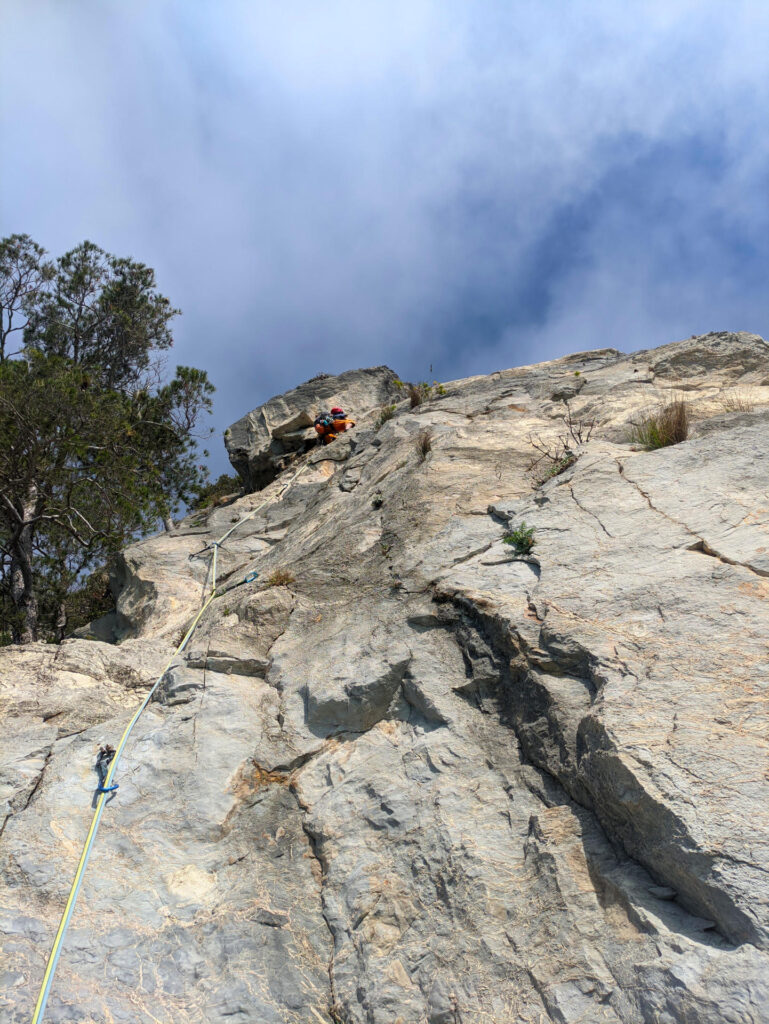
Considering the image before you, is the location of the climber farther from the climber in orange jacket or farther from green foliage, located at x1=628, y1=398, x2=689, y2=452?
the climber in orange jacket

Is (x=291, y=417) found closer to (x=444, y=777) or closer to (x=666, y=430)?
(x=666, y=430)

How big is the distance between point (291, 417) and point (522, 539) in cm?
977

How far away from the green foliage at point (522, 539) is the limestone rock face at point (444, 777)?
0.39 ft

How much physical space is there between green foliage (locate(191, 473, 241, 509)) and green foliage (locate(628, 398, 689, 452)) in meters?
9.44

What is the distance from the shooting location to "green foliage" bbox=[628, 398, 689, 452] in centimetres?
684

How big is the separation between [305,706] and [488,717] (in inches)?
57.5

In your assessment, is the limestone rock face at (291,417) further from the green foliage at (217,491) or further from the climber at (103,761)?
the climber at (103,761)

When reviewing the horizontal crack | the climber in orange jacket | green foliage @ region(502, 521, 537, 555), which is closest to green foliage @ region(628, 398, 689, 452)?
the horizontal crack

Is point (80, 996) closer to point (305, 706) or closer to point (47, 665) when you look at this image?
point (305, 706)

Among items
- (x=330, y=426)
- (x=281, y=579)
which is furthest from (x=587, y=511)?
(x=330, y=426)

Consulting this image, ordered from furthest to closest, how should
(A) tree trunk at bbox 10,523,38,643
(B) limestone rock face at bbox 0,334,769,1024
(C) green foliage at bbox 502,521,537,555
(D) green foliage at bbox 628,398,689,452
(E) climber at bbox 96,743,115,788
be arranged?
1. (A) tree trunk at bbox 10,523,38,643
2. (D) green foliage at bbox 628,398,689,452
3. (C) green foliage at bbox 502,521,537,555
4. (E) climber at bbox 96,743,115,788
5. (B) limestone rock face at bbox 0,334,769,1024

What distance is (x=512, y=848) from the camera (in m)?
4.00

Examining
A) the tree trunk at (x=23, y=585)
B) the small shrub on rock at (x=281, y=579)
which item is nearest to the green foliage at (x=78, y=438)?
the tree trunk at (x=23, y=585)

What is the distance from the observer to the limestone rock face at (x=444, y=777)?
3.37 meters
